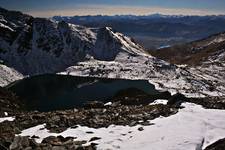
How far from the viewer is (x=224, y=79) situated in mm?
A: 173625

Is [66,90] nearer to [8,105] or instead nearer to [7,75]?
[7,75]

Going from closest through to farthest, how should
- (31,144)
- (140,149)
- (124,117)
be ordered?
(140,149) → (31,144) → (124,117)

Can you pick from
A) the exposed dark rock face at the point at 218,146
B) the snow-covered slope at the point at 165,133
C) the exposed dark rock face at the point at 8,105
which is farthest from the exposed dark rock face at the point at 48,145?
the exposed dark rock face at the point at 8,105

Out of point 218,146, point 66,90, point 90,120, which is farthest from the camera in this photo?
point 66,90

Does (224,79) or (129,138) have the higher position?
(129,138)

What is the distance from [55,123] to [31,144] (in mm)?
9993

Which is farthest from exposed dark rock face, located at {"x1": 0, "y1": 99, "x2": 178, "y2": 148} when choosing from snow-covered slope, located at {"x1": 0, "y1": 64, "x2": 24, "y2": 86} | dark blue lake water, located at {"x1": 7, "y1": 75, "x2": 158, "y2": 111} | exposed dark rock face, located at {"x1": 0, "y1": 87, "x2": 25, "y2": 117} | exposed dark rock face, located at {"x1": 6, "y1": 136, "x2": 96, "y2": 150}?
snow-covered slope, located at {"x1": 0, "y1": 64, "x2": 24, "y2": 86}

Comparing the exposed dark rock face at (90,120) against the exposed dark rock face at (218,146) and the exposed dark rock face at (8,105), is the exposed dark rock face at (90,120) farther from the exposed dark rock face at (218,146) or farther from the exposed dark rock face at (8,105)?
the exposed dark rock face at (218,146)

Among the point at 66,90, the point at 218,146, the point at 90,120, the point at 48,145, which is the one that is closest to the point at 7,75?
the point at 66,90

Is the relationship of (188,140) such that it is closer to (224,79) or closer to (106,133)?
(106,133)

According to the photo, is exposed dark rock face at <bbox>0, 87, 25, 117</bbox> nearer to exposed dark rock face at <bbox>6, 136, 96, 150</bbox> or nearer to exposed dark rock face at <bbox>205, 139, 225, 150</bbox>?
exposed dark rock face at <bbox>6, 136, 96, 150</bbox>

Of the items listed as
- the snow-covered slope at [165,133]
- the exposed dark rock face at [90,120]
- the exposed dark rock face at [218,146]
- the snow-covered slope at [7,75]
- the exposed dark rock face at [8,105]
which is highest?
the exposed dark rock face at [218,146]

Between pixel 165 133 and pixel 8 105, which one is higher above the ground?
pixel 165 133

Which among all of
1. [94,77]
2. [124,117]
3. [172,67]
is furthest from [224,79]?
[124,117]
